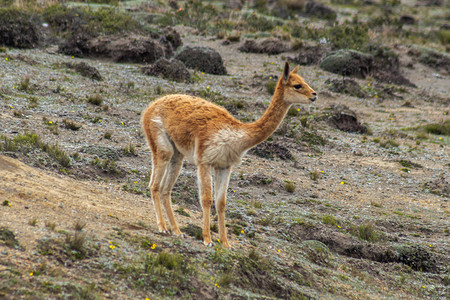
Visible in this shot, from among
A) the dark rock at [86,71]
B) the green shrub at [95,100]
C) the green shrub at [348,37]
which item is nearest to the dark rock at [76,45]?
the dark rock at [86,71]

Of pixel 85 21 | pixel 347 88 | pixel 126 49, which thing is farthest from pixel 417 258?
pixel 85 21

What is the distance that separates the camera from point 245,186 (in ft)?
36.6

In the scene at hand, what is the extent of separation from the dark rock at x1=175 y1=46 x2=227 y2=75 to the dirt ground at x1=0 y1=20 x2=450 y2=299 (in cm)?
110

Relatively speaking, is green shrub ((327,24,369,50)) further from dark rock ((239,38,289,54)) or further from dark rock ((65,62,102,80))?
dark rock ((65,62,102,80))

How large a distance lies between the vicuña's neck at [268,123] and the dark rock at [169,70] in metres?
12.7

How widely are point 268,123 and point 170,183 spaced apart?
5.94ft

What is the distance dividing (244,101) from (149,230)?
38.6 feet

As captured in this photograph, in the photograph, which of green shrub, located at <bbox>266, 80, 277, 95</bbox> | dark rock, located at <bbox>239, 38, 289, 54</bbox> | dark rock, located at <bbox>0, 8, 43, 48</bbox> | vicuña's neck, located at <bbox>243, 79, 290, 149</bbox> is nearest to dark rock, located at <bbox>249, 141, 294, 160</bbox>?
vicuña's neck, located at <bbox>243, 79, 290, 149</bbox>

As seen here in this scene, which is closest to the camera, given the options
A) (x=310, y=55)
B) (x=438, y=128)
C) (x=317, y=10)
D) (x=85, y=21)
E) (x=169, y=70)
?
(x=438, y=128)

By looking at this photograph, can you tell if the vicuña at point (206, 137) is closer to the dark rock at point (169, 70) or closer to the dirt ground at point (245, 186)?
the dirt ground at point (245, 186)

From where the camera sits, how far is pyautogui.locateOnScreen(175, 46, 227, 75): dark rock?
71.5 ft

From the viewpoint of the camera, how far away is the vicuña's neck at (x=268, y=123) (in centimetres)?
682

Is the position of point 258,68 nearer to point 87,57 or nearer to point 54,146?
point 87,57

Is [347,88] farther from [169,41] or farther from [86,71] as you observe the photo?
[86,71]
